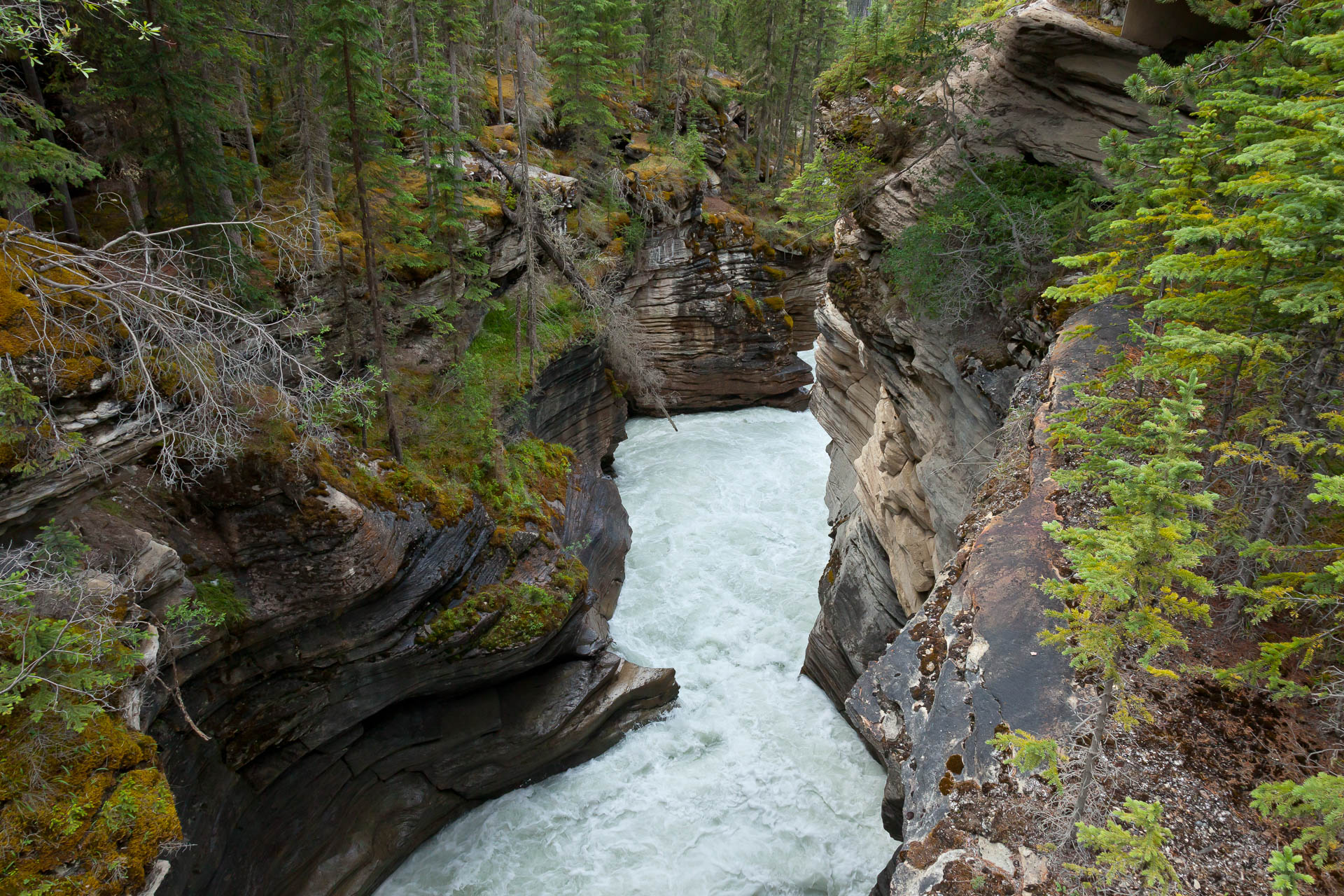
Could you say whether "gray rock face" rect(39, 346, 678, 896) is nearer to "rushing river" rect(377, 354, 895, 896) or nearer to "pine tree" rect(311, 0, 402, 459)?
"rushing river" rect(377, 354, 895, 896)

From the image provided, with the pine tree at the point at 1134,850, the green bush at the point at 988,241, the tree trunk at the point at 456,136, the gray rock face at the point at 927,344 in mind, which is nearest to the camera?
the pine tree at the point at 1134,850

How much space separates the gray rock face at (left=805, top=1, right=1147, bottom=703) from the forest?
12 centimetres

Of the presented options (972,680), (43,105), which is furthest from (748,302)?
(972,680)

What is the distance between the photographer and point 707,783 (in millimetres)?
11102

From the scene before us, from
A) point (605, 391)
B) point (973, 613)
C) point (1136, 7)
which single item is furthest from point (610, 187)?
point (973, 613)

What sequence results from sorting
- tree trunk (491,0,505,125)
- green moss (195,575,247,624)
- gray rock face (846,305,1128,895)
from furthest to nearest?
1. tree trunk (491,0,505,125)
2. green moss (195,575,247,624)
3. gray rock face (846,305,1128,895)

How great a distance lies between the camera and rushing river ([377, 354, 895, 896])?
31.9ft

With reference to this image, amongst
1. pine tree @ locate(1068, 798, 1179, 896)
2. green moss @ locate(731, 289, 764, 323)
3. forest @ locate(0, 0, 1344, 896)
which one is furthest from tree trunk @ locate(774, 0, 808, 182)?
pine tree @ locate(1068, 798, 1179, 896)

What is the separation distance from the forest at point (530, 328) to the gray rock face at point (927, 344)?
0.12 metres

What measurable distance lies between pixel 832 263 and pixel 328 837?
13.0 m

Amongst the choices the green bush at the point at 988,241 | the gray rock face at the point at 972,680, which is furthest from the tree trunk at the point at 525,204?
the gray rock face at the point at 972,680

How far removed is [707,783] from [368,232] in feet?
35.1

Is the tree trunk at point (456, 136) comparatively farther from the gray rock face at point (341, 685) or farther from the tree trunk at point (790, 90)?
the tree trunk at point (790, 90)

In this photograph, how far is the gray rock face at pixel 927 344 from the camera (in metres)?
8.61
